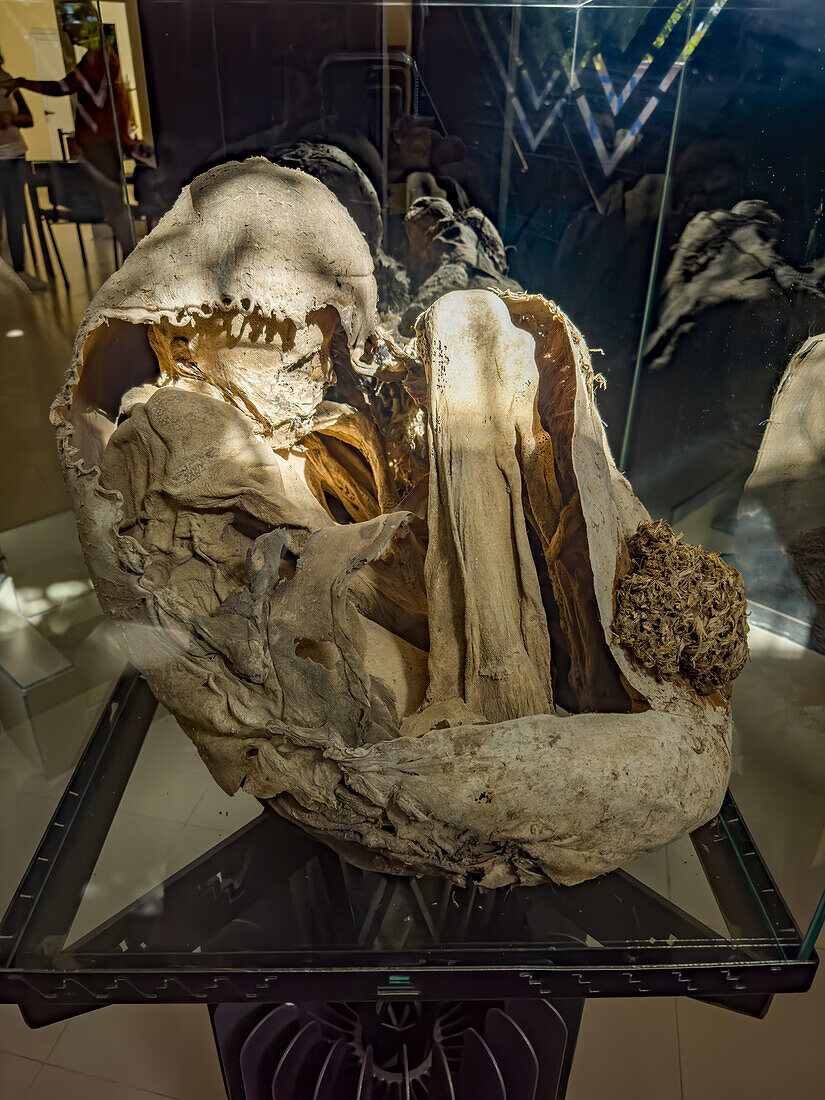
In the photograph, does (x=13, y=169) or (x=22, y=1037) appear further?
(x=22, y=1037)

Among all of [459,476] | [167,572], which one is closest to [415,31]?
[459,476]

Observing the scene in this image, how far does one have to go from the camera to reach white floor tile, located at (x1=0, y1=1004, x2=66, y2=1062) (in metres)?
1.77

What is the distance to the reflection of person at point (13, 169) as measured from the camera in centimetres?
153

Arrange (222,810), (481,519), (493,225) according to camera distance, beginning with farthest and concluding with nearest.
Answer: (493,225) → (222,810) → (481,519)

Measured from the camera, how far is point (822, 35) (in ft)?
5.10

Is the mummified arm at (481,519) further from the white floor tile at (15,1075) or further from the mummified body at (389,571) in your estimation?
the white floor tile at (15,1075)

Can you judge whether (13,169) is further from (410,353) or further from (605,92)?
(605,92)

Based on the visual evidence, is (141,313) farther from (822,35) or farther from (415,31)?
(822,35)

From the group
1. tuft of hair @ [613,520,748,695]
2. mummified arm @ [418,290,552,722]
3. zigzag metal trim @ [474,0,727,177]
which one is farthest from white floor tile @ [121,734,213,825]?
zigzag metal trim @ [474,0,727,177]

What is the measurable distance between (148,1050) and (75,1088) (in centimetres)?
16

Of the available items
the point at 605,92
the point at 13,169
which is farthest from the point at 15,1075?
the point at 605,92

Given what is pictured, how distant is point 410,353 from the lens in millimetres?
1762

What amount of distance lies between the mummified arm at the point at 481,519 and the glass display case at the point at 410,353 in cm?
18

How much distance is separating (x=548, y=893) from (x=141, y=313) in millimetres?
1311
